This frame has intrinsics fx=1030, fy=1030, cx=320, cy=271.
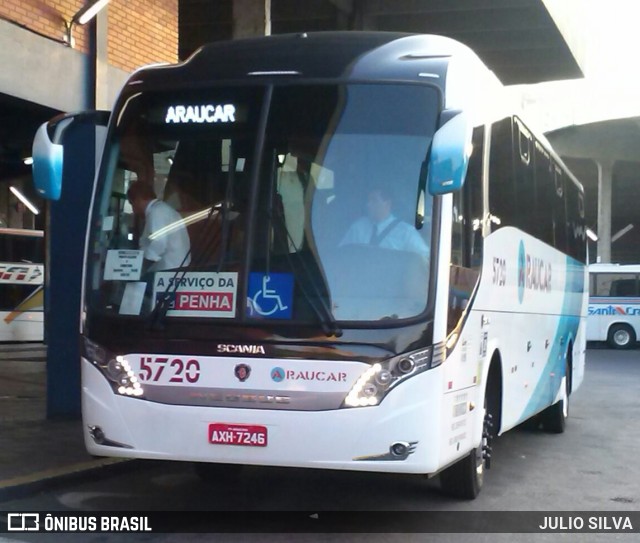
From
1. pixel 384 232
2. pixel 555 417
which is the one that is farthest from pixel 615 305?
pixel 384 232

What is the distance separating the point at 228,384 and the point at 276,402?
0.34m

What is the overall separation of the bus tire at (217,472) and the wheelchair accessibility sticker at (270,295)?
7.86 ft

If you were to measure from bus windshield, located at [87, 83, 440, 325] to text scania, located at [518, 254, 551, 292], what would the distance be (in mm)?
3405

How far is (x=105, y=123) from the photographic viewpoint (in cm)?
771

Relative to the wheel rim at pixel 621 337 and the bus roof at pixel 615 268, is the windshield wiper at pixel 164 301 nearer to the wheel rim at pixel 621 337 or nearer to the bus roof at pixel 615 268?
the bus roof at pixel 615 268

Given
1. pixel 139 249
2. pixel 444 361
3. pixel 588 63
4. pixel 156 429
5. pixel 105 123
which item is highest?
pixel 588 63

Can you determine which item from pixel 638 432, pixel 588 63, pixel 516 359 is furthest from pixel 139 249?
pixel 588 63

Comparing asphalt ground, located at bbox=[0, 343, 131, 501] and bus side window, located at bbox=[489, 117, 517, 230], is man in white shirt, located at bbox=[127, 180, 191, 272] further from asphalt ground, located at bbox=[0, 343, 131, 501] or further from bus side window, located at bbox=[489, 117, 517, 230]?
bus side window, located at bbox=[489, 117, 517, 230]

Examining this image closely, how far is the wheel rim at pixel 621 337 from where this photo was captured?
35278 millimetres

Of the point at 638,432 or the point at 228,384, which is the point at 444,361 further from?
the point at 638,432

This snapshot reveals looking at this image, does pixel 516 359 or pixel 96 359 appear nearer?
pixel 96 359

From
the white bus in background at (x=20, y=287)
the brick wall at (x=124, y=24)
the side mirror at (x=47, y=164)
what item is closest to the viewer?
the side mirror at (x=47, y=164)

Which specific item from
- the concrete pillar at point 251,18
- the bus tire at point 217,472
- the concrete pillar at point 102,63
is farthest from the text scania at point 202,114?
the concrete pillar at point 251,18

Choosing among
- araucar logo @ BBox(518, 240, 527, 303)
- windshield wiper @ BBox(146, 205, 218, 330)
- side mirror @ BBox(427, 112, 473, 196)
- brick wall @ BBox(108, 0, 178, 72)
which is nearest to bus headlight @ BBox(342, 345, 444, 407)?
side mirror @ BBox(427, 112, 473, 196)
